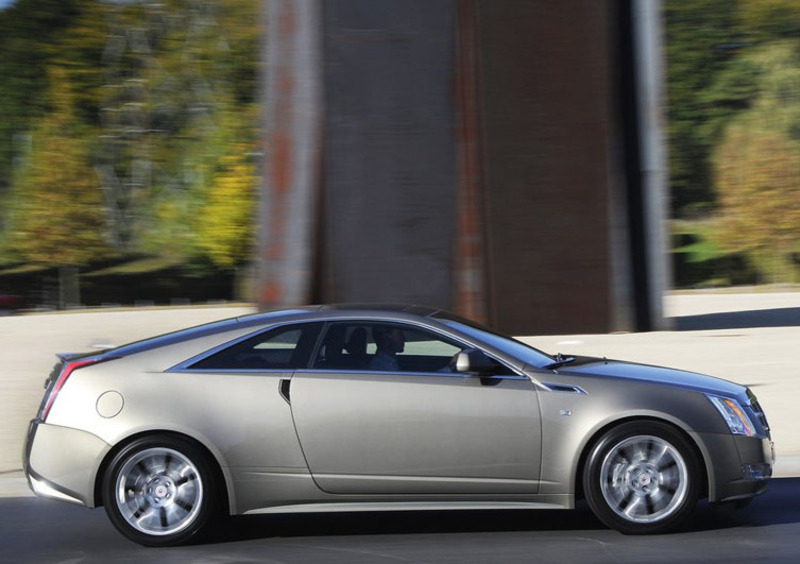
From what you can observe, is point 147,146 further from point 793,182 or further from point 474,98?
point 474,98

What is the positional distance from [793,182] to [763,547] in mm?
47760

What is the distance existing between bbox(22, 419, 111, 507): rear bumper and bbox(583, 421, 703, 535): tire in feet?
9.41

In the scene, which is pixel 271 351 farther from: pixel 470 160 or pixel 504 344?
pixel 470 160

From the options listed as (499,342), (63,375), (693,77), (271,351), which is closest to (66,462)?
(63,375)

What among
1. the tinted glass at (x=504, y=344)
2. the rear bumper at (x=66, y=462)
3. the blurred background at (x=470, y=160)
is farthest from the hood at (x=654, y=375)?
the blurred background at (x=470, y=160)

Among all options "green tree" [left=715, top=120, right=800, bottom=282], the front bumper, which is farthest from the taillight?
"green tree" [left=715, top=120, right=800, bottom=282]

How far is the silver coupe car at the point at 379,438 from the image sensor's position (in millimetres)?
6910

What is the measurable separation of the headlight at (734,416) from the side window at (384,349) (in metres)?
1.54

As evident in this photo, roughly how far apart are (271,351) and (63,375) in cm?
126

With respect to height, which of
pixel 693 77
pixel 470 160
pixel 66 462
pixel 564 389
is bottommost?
pixel 66 462

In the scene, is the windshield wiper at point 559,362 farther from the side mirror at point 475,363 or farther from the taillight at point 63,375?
the taillight at point 63,375

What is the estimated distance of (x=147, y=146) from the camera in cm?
5291

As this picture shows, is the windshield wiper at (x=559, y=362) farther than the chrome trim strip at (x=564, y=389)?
Yes

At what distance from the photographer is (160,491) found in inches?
278
